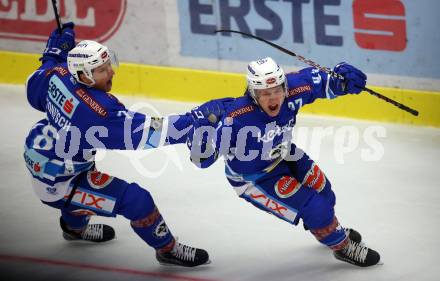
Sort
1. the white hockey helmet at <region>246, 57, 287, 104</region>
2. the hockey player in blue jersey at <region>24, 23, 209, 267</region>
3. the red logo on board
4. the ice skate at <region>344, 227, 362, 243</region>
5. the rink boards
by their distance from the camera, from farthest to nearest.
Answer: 1. the red logo on board
2. the rink boards
3. the ice skate at <region>344, 227, 362, 243</region>
4. the hockey player in blue jersey at <region>24, 23, 209, 267</region>
5. the white hockey helmet at <region>246, 57, 287, 104</region>

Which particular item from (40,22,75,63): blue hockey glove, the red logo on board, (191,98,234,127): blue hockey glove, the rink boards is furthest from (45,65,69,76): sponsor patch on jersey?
the red logo on board

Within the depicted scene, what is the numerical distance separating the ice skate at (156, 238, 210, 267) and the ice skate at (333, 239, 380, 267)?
30.2 inches

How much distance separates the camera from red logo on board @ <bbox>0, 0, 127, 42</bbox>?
9023 millimetres

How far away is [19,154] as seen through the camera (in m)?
7.72

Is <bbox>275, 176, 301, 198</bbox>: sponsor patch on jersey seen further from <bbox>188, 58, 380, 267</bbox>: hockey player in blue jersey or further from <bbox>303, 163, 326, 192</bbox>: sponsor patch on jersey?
<bbox>303, 163, 326, 192</bbox>: sponsor patch on jersey

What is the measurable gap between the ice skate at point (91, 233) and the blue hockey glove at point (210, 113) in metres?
1.14

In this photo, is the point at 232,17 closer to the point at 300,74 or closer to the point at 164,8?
the point at 164,8

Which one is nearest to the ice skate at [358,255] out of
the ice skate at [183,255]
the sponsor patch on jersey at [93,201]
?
the ice skate at [183,255]

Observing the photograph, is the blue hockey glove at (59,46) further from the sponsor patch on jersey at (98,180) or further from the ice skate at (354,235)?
the ice skate at (354,235)

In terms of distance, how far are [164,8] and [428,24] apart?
2.32m

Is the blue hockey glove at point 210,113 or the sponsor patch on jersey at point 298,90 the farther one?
the sponsor patch on jersey at point 298,90

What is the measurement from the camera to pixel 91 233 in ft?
20.2

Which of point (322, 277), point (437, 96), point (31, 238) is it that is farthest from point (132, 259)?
point (437, 96)

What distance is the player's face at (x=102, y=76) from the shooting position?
17.8ft
